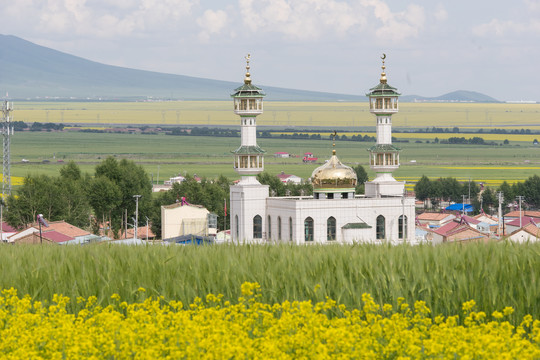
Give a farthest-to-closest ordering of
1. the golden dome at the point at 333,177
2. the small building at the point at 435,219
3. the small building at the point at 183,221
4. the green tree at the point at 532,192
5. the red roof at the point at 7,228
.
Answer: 1. the green tree at the point at 532,192
2. the small building at the point at 435,219
3. the red roof at the point at 7,228
4. the small building at the point at 183,221
5. the golden dome at the point at 333,177

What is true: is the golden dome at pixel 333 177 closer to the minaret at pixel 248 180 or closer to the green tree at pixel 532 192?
the minaret at pixel 248 180

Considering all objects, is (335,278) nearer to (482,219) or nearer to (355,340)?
(355,340)

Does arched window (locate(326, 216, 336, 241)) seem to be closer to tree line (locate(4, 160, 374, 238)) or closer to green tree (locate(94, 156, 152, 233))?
tree line (locate(4, 160, 374, 238))

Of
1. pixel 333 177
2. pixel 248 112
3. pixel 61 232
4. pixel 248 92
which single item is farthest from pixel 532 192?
pixel 61 232

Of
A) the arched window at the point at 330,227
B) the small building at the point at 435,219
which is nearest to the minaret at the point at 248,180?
the arched window at the point at 330,227

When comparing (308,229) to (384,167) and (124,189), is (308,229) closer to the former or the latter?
(384,167)

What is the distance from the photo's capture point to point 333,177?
243ft

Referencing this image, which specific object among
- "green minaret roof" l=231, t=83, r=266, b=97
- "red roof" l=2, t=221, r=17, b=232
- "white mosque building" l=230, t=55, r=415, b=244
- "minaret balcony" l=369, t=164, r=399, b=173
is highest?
"green minaret roof" l=231, t=83, r=266, b=97

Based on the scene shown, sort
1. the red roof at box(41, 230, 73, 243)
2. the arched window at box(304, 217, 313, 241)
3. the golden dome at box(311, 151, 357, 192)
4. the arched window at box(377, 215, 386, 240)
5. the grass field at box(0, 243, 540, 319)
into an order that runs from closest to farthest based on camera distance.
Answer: the grass field at box(0, 243, 540, 319) < the arched window at box(304, 217, 313, 241) < the golden dome at box(311, 151, 357, 192) < the red roof at box(41, 230, 73, 243) < the arched window at box(377, 215, 386, 240)

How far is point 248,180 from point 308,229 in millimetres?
7187

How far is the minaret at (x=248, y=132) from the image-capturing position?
254 ft

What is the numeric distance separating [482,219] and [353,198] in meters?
47.1

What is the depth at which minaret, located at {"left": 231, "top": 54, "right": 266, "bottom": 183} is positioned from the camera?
7744 centimetres

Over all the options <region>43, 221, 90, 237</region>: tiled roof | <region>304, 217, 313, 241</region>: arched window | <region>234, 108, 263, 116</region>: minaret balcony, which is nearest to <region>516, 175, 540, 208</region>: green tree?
<region>234, 108, 263, 116</region>: minaret balcony
